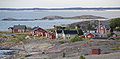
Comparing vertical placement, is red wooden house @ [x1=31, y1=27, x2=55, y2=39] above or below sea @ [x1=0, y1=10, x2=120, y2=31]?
below

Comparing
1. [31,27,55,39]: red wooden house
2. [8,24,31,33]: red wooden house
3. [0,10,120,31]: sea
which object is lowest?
[31,27,55,39]: red wooden house

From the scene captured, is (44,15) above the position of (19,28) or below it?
above

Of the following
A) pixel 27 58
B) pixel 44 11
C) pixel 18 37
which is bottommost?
pixel 27 58

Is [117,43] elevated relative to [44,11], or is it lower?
lower

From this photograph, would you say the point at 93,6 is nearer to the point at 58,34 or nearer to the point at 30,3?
the point at 58,34

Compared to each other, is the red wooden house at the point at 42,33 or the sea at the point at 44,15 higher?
the sea at the point at 44,15

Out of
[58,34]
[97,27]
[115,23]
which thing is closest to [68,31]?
[58,34]

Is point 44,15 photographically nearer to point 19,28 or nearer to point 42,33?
point 42,33

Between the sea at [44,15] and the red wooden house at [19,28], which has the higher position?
the sea at [44,15]

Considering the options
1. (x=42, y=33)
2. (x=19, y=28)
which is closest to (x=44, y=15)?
(x=42, y=33)

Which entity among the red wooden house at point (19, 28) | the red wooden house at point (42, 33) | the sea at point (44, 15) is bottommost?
the red wooden house at point (42, 33)

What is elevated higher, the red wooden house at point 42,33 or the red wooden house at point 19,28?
the red wooden house at point 19,28
